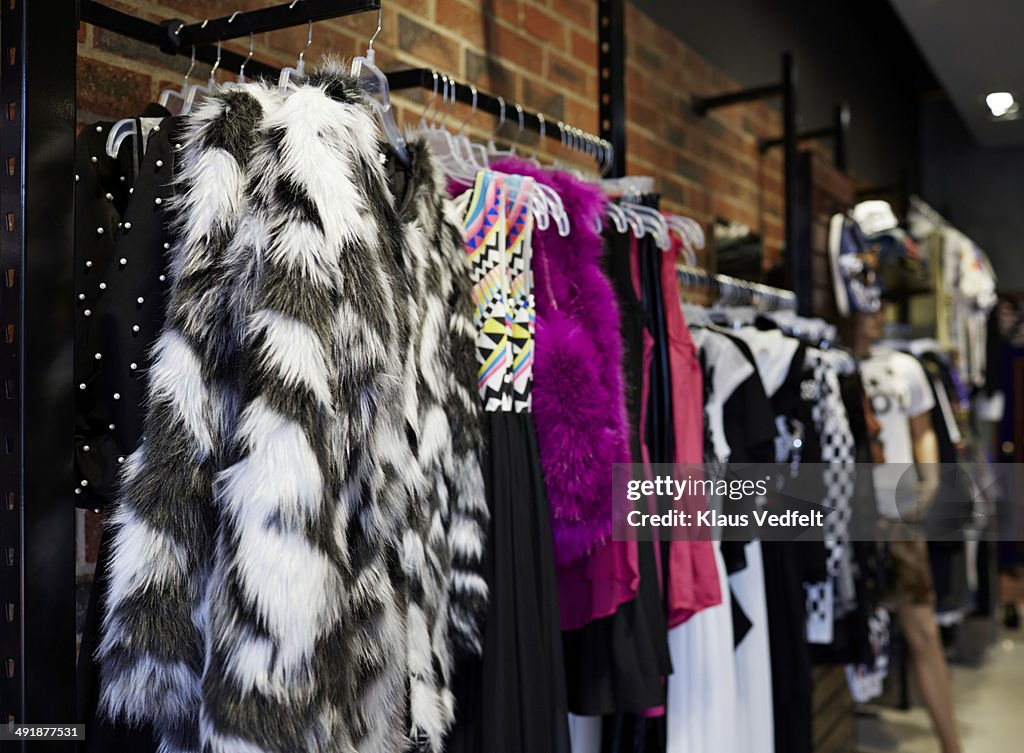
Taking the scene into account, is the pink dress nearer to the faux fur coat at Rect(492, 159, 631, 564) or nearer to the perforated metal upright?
the faux fur coat at Rect(492, 159, 631, 564)

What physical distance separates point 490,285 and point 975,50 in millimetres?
1678

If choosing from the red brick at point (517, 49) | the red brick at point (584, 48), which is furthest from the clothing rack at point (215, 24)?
the red brick at point (584, 48)

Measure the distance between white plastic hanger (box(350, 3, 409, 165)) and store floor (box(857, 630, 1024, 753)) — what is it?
2.85 m

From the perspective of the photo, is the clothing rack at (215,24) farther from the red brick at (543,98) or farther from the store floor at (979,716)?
the store floor at (979,716)

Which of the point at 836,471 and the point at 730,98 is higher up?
the point at 730,98

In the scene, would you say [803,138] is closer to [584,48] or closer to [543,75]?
[584,48]

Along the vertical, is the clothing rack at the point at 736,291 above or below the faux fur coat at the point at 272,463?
above

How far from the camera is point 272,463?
80cm

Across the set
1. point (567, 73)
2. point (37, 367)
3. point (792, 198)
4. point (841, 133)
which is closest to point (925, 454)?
point (792, 198)

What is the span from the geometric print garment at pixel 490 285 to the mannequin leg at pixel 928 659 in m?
2.44

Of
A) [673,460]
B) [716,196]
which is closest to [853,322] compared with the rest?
[716,196]

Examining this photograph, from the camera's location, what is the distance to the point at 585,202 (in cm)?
140

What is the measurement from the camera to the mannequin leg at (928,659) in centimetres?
305

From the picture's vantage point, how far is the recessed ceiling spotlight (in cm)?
214
